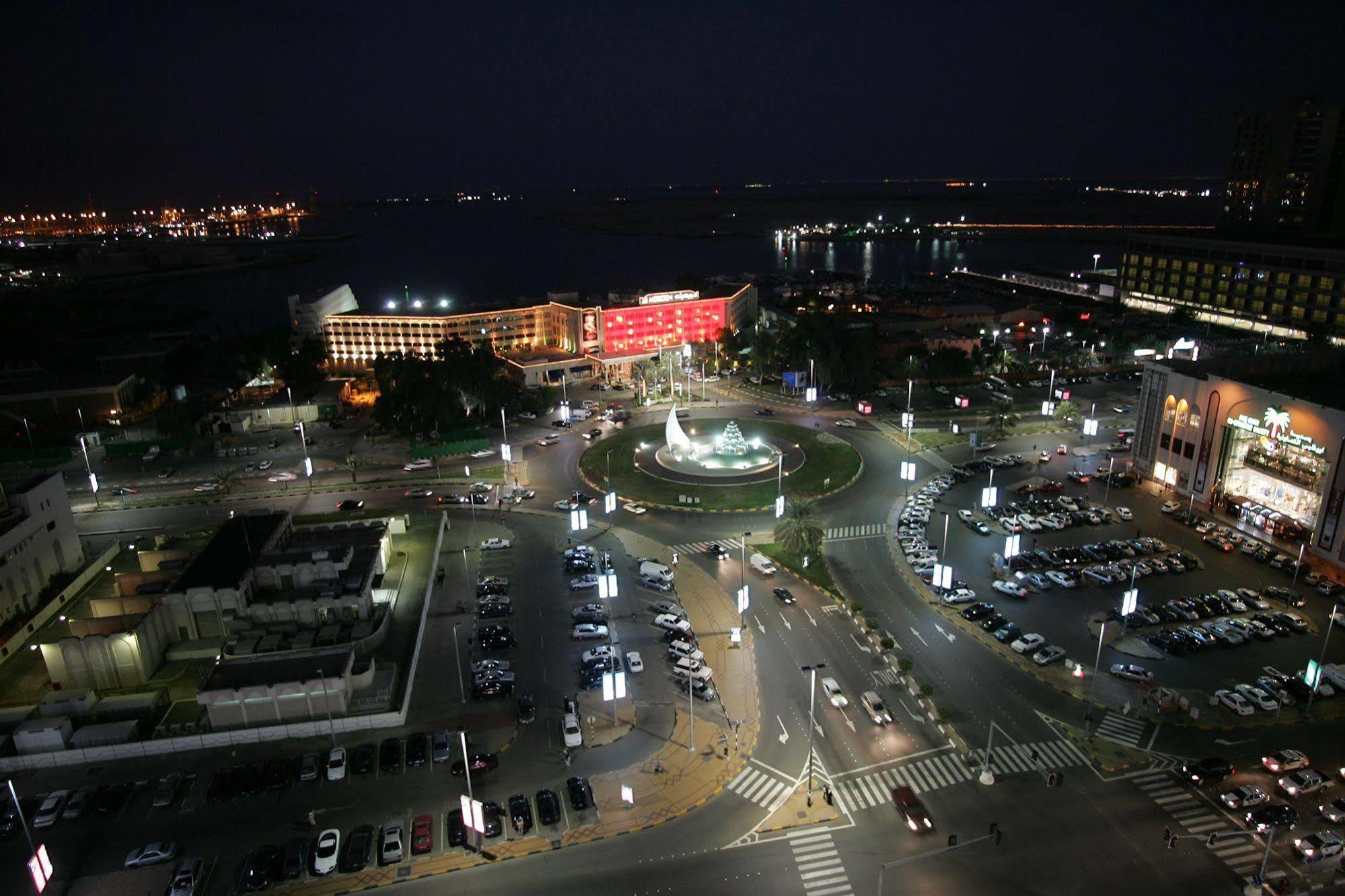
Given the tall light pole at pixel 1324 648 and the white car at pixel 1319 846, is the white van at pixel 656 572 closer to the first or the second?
the white car at pixel 1319 846

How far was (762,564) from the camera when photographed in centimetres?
5238

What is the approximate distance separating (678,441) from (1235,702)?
47426 millimetres

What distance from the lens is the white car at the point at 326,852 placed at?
29.8 metres

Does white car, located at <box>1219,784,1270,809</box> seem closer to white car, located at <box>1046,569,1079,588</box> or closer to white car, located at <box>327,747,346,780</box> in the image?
white car, located at <box>1046,569,1079,588</box>

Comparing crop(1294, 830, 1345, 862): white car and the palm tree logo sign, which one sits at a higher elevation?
the palm tree logo sign

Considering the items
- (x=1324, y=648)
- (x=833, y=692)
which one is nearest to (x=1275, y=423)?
(x=1324, y=648)

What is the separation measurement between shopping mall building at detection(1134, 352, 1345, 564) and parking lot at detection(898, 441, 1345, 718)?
298cm

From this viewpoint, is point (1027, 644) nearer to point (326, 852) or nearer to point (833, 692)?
point (833, 692)

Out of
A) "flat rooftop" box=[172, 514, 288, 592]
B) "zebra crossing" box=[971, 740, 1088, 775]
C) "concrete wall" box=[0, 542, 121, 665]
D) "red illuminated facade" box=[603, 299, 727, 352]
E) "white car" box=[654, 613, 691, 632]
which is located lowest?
"zebra crossing" box=[971, 740, 1088, 775]

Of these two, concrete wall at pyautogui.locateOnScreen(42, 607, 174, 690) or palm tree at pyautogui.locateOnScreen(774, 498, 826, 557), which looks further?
palm tree at pyautogui.locateOnScreen(774, 498, 826, 557)

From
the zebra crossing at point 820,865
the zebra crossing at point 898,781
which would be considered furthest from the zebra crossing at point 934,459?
the zebra crossing at point 820,865

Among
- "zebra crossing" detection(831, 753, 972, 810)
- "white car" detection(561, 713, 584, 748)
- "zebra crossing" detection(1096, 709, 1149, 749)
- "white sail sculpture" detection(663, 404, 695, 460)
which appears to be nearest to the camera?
"zebra crossing" detection(831, 753, 972, 810)

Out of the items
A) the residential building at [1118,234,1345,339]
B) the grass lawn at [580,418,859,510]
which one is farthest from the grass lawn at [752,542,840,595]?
the residential building at [1118,234,1345,339]

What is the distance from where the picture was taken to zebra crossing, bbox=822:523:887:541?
188 ft
